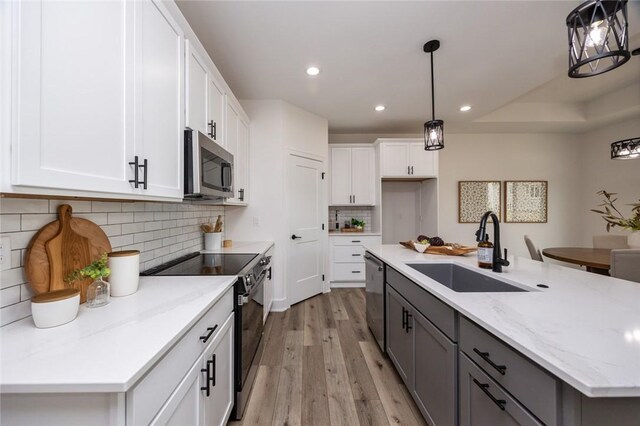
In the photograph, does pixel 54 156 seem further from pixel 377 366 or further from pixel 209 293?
pixel 377 366

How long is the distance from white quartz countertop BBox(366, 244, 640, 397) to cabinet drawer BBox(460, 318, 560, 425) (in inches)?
2.8

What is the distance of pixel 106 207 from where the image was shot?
137cm

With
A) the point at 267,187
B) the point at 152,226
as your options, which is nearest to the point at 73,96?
the point at 152,226

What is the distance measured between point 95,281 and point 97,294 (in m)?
0.05

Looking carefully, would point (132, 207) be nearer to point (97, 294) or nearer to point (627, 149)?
point (97, 294)

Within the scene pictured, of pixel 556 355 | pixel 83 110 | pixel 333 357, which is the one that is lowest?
pixel 333 357

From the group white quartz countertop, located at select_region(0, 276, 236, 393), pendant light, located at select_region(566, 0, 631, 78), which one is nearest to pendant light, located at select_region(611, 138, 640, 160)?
pendant light, located at select_region(566, 0, 631, 78)

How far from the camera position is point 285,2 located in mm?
1827

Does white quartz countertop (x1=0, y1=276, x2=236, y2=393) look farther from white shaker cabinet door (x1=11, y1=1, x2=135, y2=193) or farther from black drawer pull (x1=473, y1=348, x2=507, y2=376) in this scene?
black drawer pull (x1=473, y1=348, x2=507, y2=376)

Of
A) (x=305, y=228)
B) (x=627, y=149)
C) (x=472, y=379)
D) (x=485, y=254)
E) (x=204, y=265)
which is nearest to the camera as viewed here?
(x=472, y=379)

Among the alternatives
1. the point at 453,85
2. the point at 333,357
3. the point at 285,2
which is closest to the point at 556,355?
the point at 333,357

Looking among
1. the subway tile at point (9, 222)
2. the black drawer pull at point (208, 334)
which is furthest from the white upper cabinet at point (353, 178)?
the subway tile at point (9, 222)

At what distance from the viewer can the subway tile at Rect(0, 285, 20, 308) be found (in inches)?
34.8

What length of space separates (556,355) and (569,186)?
5.98 metres
